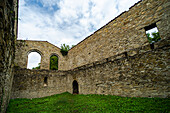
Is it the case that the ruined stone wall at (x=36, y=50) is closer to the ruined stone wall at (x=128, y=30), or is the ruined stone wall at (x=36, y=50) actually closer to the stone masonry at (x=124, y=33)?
the stone masonry at (x=124, y=33)

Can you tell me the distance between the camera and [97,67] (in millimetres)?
6922

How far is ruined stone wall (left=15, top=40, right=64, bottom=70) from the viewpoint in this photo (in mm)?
11641

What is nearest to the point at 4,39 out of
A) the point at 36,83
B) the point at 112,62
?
the point at 112,62

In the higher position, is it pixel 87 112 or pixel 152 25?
pixel 152 25

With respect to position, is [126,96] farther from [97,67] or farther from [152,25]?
[152,25]

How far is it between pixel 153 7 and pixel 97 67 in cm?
620

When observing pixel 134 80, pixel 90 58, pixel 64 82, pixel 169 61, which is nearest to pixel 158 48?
pixel 169 61

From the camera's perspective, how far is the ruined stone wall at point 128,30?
5.61m

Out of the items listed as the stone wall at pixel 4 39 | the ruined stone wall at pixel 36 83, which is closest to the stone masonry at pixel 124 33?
the ruined stone wall at pixel 36 83

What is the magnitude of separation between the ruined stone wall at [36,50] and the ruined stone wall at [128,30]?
252 inches

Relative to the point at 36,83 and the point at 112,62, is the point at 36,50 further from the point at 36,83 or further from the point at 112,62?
the point at 112,62

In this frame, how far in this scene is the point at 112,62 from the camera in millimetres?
5930

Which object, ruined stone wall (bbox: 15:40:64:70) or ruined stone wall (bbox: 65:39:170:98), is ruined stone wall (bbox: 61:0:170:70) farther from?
ruined stone wall (bbox: 15:40:64:70)

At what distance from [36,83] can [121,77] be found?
29.2ft
